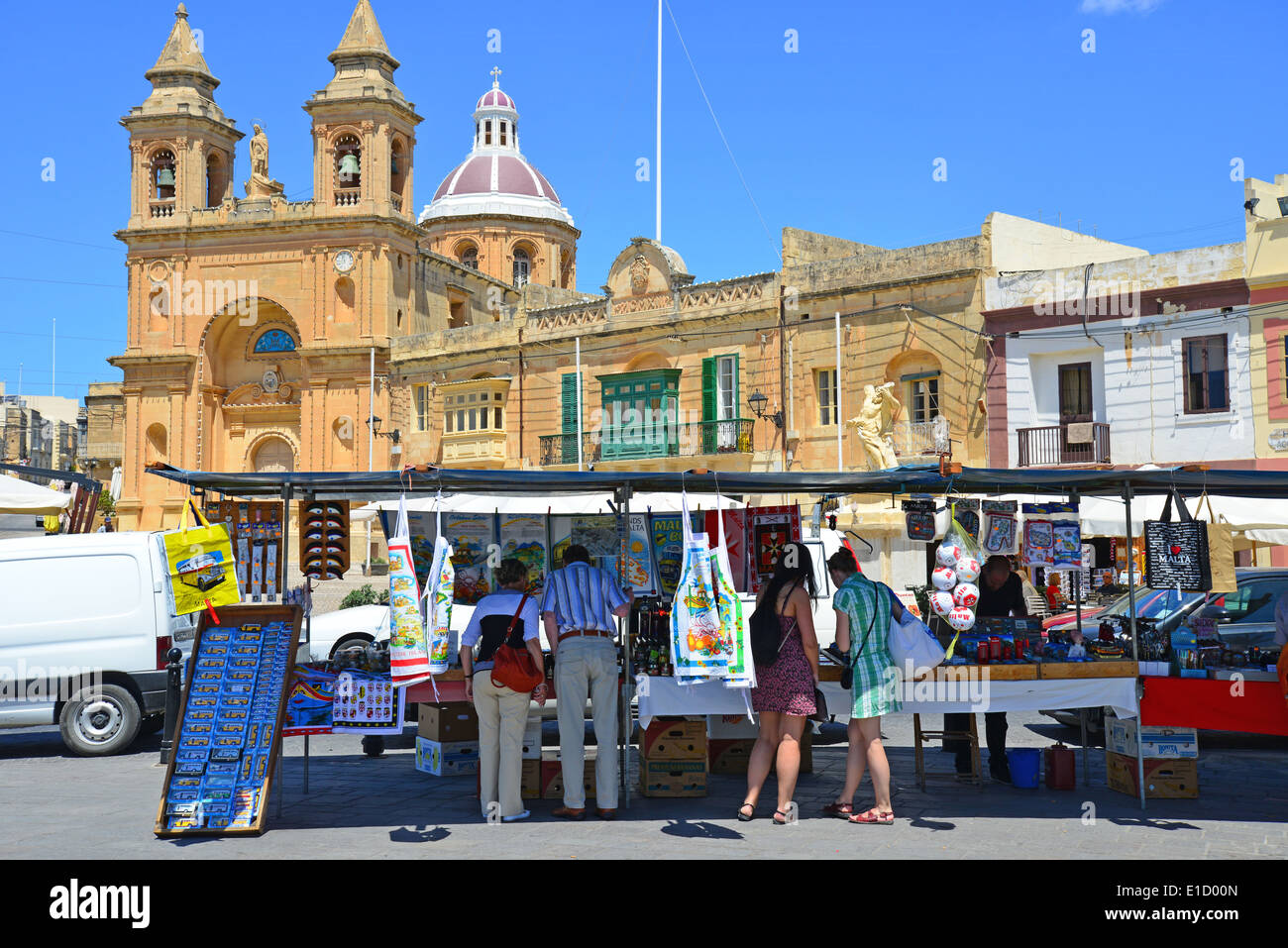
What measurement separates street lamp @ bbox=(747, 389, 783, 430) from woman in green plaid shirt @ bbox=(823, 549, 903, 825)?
21.7 meters

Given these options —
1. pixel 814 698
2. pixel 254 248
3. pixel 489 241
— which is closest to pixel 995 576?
pixel 814 698

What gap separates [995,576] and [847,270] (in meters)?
21.2

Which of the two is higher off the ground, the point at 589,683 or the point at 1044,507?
the point at 1044,507

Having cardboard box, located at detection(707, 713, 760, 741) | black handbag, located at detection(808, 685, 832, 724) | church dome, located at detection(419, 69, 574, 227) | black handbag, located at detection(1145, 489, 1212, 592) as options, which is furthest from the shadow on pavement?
church dome, located at detection(419, 69, 574, 227)

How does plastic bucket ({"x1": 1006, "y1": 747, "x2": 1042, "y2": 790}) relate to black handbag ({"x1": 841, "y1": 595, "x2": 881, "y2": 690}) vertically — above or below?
below

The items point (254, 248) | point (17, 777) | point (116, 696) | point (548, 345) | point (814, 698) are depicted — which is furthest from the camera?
point (254, 248)

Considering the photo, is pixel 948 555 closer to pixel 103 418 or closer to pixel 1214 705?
pixel 1214 705

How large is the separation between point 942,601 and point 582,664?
3043 mm

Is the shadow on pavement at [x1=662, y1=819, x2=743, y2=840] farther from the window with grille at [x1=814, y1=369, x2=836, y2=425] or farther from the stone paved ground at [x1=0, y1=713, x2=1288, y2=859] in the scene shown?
the window with grille at [x1=814, y1=369, x2=836, y2=425]

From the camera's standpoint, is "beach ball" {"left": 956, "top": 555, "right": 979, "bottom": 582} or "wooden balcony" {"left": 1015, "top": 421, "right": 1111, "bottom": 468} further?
"wooden balcony" {"left": 1015, "top": 421, "right": 1111, "bottom": 468}

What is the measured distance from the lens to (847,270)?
30.4 meters

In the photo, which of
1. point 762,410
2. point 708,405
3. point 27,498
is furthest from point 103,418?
point 27,498

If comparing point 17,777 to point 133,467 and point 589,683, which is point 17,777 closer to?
point 589,683

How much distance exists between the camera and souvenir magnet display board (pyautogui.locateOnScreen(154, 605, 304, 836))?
26.8ft
